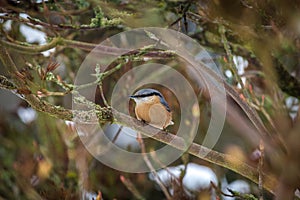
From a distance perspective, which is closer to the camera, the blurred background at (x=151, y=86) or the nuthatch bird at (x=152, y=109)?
the blurred background at (x=151, y=86)

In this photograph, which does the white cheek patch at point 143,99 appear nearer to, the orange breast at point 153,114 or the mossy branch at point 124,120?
the orange breast at point 153,114

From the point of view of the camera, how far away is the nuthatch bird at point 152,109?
2.13 metres

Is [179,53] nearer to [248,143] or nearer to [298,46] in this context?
[298,46]

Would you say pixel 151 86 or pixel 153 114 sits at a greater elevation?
pixel 153 114

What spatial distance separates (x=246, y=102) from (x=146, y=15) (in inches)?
26.4

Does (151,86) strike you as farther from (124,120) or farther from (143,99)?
(124,120)

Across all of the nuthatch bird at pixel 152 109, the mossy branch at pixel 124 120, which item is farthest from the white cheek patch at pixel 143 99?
the mossy branch at pixel 124 120

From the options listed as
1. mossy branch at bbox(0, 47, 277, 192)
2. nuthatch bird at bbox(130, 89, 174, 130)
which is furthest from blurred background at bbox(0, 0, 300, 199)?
nuthatch bird at bbox(130, 89, 174, 130)

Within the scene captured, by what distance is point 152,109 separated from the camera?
2.16m

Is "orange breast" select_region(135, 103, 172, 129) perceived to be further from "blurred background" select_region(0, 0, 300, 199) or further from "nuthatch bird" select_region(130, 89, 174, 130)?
"blurred background" select_region(0, 0, 300, 199)

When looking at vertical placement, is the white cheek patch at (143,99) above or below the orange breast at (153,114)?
above

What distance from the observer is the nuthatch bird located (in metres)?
2.13

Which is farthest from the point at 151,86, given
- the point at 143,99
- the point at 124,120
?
the point at 124,120

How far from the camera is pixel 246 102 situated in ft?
7.49
